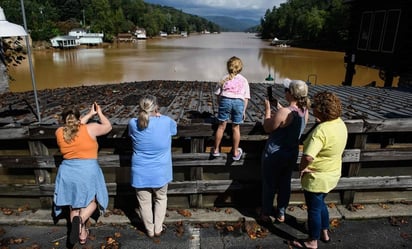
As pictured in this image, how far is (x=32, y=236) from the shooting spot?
3.77m

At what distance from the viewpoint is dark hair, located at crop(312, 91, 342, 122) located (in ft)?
9.94

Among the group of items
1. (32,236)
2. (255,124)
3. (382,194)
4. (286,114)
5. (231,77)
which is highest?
(231,77)

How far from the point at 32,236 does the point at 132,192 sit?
1.40 metres

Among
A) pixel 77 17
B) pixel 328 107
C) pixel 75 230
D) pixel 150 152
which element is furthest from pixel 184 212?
pixel 77 17

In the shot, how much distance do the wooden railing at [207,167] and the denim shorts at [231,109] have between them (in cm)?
25

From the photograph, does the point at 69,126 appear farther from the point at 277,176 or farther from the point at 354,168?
the point at 354,168

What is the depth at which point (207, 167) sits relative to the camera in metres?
4.38

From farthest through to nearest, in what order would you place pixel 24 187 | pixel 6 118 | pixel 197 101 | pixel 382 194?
pixel 197 101, pixel 6 118, pixel 382 194, pixel 24 187

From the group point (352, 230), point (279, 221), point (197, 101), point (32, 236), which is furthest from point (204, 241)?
point (197, 101)

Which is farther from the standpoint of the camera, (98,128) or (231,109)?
(231,109)

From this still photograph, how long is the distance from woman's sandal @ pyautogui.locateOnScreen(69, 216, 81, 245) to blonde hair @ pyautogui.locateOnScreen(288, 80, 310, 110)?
3027 mm

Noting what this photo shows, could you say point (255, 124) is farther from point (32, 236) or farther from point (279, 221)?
point (32, 236)

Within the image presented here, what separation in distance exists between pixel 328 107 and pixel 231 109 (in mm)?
1223

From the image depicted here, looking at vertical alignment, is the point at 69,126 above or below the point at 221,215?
above
